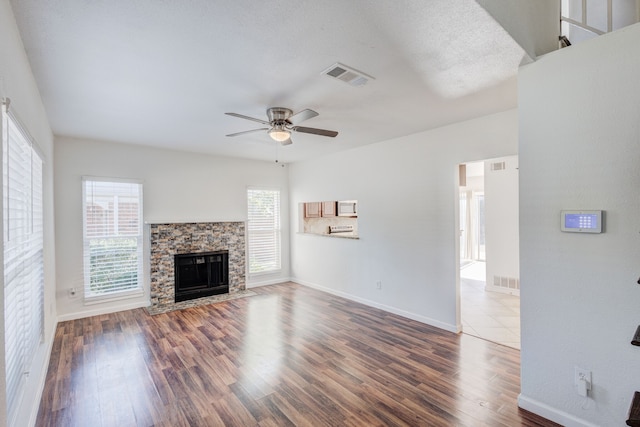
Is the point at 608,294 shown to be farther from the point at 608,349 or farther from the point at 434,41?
the point at 434,41

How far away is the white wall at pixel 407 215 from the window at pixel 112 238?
3258mm

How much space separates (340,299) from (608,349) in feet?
12.6

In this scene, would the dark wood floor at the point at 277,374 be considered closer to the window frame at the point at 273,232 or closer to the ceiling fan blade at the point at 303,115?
the window frame at the point at 273,232

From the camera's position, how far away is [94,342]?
12.2 feet

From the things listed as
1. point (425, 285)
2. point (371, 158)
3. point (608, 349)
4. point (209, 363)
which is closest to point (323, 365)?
point (209, 363)

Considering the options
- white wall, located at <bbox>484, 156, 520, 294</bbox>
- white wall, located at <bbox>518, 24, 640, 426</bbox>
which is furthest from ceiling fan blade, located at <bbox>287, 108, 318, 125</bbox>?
white wall, located at <bbox>484, 156, 520, 294</bbox>

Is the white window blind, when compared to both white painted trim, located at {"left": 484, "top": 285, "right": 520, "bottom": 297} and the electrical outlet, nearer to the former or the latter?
the electrical outlet

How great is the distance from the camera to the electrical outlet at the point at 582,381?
6.75 ft

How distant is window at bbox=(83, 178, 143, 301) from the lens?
15.3 ft

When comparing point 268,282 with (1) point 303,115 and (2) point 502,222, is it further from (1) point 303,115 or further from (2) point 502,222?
(2) point 502,222

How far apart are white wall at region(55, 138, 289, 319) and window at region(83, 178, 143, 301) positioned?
0.11 m

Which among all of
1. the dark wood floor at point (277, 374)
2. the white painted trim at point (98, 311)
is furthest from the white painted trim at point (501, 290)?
the white painted trim at point (98, 311)

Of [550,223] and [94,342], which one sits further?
[94,342]

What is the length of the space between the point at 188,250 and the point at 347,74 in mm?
4375
